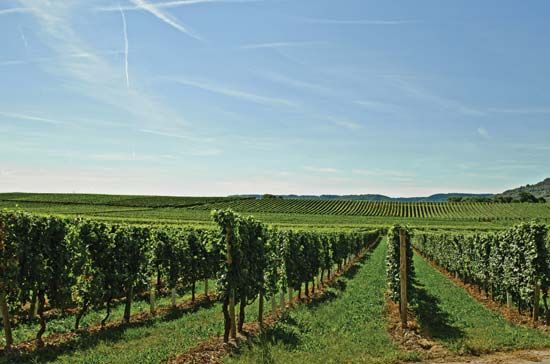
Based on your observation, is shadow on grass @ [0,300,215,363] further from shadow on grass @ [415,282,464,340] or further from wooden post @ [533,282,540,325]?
wooden post @ [533,282,540,325]

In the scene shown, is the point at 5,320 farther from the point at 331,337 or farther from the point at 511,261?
the point at 511,261

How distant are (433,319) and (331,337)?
17.6 feet

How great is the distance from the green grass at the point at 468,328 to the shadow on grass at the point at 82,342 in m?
10.4

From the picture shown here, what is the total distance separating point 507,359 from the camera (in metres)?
11.3

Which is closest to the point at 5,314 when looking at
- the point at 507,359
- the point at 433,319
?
the point at 507,359

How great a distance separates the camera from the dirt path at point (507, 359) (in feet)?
36.3

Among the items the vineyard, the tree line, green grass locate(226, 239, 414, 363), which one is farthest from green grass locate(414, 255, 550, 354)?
the vineyard

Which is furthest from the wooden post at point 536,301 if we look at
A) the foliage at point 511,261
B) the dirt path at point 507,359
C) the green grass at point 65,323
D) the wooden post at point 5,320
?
the wooden post at point 5,320

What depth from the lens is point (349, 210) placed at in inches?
5207

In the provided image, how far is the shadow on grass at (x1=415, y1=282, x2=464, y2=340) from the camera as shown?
13.8 m

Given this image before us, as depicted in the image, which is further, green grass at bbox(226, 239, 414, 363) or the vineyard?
the vineyard

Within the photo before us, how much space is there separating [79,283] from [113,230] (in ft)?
8.88

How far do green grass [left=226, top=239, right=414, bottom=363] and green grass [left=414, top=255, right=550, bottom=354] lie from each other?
1836 millimetres

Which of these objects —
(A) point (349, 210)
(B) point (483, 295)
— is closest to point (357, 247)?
(B) point (483, 295)
